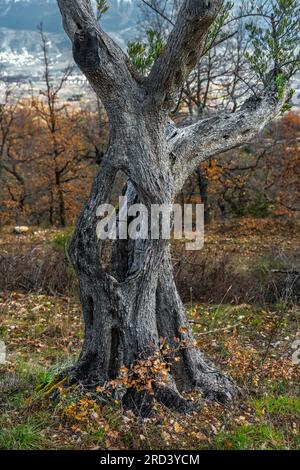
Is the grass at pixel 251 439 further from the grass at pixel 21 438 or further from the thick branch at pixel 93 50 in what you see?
the thick branch at pixel 93 50

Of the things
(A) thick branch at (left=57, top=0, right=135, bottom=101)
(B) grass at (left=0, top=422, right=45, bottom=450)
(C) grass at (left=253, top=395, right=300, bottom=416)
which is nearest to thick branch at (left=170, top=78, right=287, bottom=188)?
(A) thick branch at (left=57, top=0, right=135, bottom=101)

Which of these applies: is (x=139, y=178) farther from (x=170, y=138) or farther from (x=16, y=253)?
(x=16, y=253)

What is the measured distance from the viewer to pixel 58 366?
5445 mm

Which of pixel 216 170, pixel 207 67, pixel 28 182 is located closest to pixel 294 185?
pixel 216 170

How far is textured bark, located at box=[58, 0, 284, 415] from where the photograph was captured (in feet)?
12.3

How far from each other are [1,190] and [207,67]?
41.1 ft

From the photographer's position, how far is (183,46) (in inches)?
146

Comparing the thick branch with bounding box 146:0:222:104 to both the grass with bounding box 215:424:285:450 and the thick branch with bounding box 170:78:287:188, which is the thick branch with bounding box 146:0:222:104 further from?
the grass with bounding box 215:424:285:450

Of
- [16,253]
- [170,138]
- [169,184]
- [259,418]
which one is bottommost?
[259,418]

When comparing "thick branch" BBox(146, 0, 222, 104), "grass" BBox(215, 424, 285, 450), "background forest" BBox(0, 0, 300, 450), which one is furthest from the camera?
"background forest" BBox(0, 0, 300, 450)

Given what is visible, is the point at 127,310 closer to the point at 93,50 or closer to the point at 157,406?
the point at 157,406

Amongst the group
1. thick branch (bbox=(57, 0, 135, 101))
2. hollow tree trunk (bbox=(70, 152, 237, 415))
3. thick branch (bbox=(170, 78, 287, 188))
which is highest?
thick branch (bbox=(57, 0, 135, 101))

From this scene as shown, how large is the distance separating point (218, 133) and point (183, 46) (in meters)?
1.03

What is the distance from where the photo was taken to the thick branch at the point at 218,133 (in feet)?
14.5
